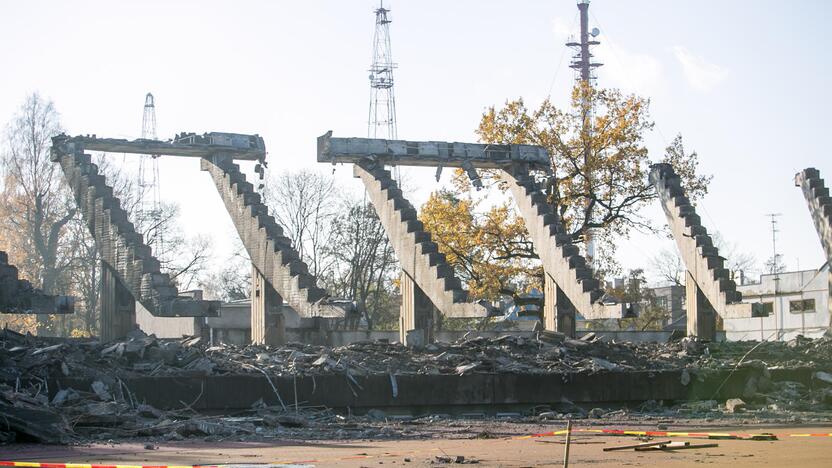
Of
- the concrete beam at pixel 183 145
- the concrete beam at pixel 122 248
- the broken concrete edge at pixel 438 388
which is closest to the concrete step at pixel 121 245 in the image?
the concrete beam at pixel 122 248

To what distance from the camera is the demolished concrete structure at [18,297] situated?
30.2 m

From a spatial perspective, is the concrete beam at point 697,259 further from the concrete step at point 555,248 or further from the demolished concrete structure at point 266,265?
the demolished concrete structure at point 266,265

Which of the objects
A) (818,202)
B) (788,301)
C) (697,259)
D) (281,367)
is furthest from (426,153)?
(788,301)

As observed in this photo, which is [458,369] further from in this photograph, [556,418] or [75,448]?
[75,448]

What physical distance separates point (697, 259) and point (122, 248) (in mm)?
16484

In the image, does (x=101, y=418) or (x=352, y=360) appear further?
(x=352, y=360)

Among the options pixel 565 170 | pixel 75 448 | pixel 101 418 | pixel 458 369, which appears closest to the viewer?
pixel 75 448

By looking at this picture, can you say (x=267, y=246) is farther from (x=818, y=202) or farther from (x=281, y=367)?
(x=818, y=202)

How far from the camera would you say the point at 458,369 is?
24.2m

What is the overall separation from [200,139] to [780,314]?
155 ft

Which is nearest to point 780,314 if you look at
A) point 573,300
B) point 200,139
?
point 573,300

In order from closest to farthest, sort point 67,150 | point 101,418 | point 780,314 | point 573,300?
point 101,418, point 573,300, point 67,150, point 780,314

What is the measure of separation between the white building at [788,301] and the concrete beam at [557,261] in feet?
107

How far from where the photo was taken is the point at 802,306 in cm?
6931
